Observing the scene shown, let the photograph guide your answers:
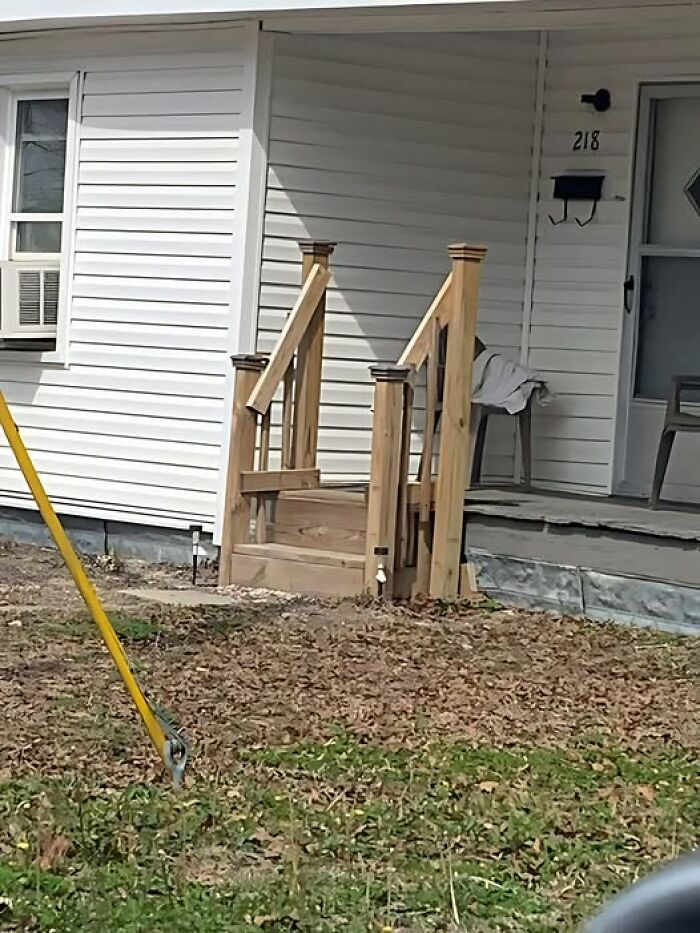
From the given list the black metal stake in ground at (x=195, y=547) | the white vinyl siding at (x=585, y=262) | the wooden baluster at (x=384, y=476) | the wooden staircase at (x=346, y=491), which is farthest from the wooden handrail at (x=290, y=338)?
the white vinyl siding at (x=585, y=262)

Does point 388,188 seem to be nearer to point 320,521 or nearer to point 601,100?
point 601,100

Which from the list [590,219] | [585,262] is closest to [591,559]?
[585,262]

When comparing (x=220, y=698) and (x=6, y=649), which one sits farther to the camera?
(x=6, y=649)

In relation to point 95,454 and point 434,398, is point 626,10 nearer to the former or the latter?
point 434,398

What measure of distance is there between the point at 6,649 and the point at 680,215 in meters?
4.65

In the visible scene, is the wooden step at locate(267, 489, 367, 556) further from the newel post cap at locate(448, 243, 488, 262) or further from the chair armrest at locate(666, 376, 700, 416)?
the chair armrest at locate(666, 376, 700, 416)

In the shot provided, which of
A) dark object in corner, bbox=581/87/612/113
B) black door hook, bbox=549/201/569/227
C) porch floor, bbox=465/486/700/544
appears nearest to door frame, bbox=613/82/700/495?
dark object in corner, bbox=581/87/612/113

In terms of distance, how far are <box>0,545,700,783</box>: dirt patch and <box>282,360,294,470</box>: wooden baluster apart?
0.92 metres

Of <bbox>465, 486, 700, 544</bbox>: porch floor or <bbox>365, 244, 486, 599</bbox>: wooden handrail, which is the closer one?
<bbox>465, 486, 700, 544</bbox>: porch floor

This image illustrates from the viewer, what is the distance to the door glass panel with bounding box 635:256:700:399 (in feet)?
29.6

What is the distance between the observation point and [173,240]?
29.8 ft

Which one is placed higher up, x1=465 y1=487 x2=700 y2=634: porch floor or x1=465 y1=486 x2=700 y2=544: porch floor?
x1=465 y1=486 x2=700 y2=544: porch floor

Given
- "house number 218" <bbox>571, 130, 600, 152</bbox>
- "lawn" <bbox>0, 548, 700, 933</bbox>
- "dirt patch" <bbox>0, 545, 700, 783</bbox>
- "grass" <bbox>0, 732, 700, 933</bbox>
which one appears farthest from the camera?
"house number 218" <bbox>571, 130, 600, 152</bbox>

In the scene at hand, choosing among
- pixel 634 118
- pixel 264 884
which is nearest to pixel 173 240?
pixel 634 118
